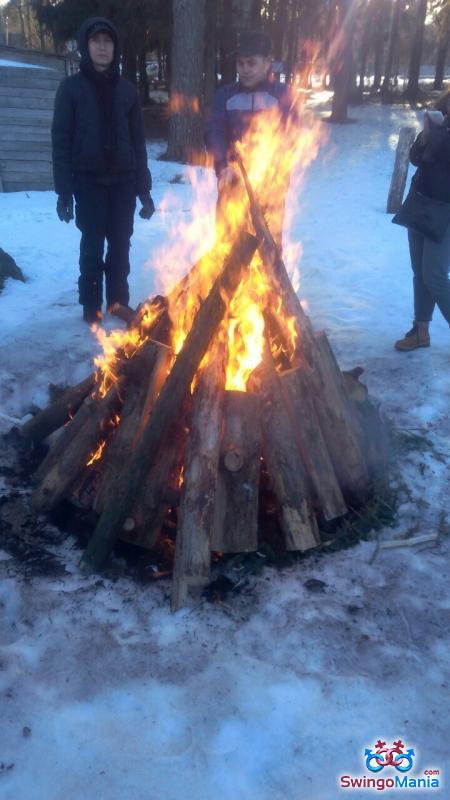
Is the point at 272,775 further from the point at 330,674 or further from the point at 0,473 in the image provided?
the point at 0,473

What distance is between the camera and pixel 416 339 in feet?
18.8

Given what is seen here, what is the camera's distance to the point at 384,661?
9.20 feet

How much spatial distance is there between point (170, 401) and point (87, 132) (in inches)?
120

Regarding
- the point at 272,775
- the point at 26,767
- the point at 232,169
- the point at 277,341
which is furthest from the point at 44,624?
the point at 232,169

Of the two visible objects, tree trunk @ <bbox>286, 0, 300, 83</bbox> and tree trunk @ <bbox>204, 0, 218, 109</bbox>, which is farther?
tree trunk @ <bbox>286, 0, 300, 83</bbox>

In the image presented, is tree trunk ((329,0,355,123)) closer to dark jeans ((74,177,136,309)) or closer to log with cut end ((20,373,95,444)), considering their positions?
dark jeans ((74,177,136,309))

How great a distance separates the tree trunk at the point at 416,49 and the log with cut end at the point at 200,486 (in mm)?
30464

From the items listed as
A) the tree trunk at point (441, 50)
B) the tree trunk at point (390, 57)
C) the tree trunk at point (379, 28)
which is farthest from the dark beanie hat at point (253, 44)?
the tree trunk at point (379, 28)

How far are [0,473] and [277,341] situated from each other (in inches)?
81.7

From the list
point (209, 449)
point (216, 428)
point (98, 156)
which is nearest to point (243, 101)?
point (98, 156)

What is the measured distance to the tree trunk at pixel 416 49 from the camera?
27.8 m

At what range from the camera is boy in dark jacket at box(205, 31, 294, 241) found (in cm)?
521

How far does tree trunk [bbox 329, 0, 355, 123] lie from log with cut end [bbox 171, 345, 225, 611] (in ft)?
71.8

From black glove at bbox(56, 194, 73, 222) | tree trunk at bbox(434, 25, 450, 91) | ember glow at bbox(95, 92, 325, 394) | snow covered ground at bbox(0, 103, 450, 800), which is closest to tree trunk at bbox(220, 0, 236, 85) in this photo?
tree trunk at bbox(434, 25, 450, 91)
